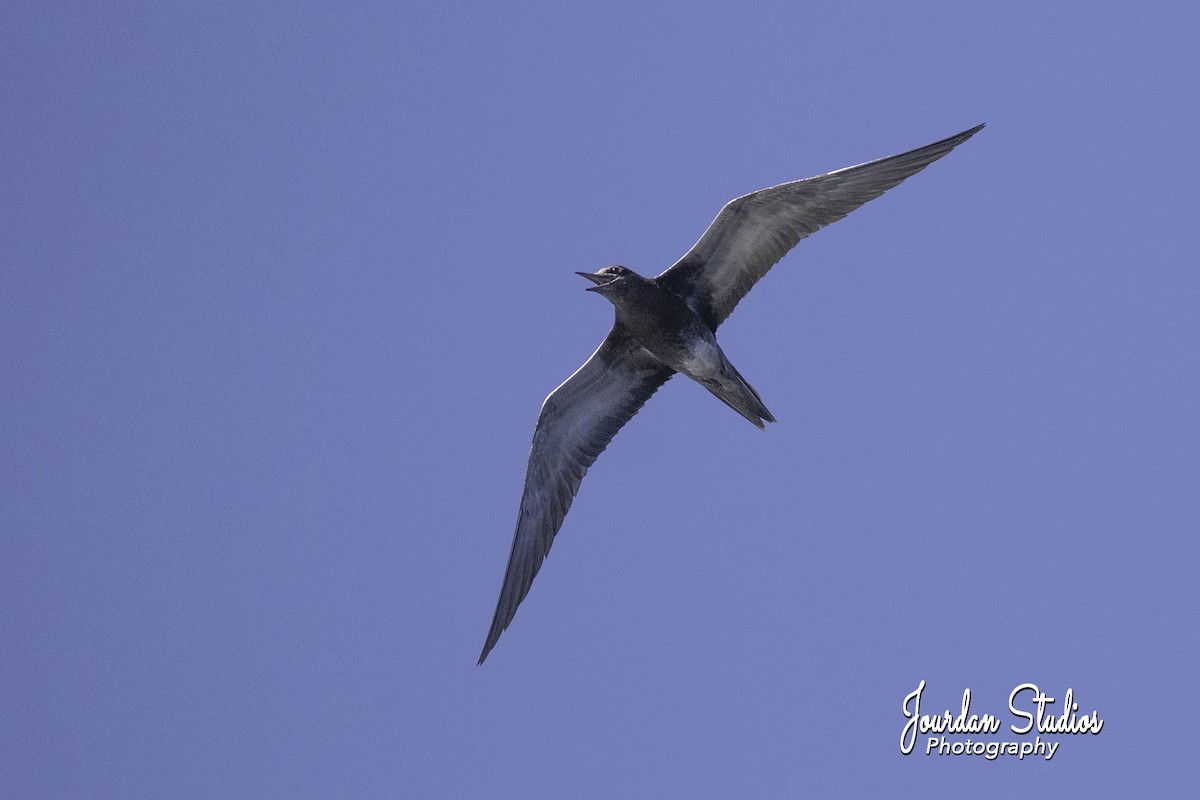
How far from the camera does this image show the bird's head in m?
19.1

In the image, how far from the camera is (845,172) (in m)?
18.2

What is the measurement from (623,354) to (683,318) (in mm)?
1561

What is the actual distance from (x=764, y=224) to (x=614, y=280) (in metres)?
1.94

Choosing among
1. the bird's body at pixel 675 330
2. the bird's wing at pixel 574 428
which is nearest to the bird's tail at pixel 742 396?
the bird's body at pixel 675 330

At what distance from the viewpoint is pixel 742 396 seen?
1919 cm

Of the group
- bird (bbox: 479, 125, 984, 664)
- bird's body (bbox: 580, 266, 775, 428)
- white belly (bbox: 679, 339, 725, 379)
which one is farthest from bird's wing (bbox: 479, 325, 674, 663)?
white belly (bbox: 679, 339, 725, 379)

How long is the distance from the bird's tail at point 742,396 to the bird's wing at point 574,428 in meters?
1.42

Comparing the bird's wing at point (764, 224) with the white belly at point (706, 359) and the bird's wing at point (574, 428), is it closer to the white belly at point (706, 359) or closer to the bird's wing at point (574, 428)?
the white belly at point (706, 359)

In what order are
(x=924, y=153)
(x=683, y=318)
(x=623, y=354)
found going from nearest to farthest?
(x=924, y=153) → (x=683, y=318) → (x=623, y=354)

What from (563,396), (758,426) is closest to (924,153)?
(758,426)

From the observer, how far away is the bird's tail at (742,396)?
19125mm

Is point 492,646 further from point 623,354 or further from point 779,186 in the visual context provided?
point 779,186

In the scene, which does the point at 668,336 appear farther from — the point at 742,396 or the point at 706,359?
the point at 742,396

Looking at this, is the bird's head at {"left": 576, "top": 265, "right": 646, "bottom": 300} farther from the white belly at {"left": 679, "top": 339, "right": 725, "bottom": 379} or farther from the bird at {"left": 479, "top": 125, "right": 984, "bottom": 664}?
→ the white belly at {"left": 679, "top": 339, "right": 725, "bottom": 379}
